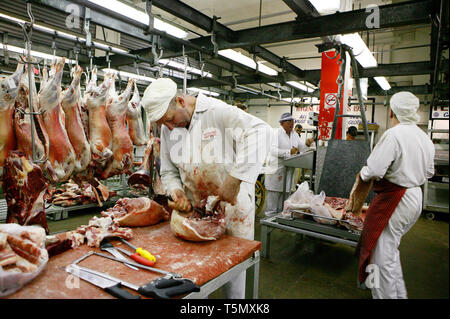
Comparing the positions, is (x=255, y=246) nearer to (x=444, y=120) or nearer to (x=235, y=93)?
(x=444, y=120)

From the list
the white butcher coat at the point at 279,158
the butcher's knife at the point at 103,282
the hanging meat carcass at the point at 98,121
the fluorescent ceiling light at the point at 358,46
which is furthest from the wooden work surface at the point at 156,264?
the white butcher coat at the point at 279,158

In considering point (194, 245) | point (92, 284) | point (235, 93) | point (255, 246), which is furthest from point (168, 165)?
point (235, 93)

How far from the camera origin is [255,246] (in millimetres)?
1811

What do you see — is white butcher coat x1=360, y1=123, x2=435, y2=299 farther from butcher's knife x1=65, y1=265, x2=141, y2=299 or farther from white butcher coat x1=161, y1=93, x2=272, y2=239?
butcher's knife x1=65, y1=265, x2=141, y2=299

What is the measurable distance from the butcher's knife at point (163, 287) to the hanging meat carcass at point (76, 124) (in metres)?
2.18

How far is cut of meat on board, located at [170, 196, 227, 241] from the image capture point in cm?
179

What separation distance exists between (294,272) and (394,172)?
9.15 feet

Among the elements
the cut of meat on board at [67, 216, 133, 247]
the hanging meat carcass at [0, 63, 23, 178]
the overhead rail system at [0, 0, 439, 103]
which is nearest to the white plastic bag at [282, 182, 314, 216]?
the overhead rail system at [0, 0, 439, 103]

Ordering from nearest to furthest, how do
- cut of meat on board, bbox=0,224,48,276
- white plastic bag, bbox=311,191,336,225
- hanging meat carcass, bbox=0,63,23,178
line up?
cut of meat on board, bbox=0,224,48,276 < hanging meat carcass, bbox=0,63,23,178 < white plastic bag, bbox=311,191,336,225

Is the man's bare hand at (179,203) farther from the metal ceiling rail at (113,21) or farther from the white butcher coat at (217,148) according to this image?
the metal ceiling rail at (113,21)

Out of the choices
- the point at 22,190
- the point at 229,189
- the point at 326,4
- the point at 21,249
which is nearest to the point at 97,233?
the point at 21,249

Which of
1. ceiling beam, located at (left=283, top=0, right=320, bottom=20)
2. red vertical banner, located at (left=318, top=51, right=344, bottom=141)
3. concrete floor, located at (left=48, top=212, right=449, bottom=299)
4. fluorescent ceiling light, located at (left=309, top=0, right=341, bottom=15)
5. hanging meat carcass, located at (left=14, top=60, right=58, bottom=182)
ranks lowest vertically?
concrete floor, located at (left=48, top=212, right=449, bottom=299)

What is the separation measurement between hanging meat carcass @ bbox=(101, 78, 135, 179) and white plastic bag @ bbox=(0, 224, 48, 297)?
2.31 meters

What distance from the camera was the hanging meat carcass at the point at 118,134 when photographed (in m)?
3.65
